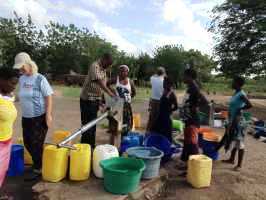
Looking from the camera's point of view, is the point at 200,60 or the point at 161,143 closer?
the point at 161,143

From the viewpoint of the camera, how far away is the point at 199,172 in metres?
4.55

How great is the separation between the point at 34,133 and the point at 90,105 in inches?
39.8

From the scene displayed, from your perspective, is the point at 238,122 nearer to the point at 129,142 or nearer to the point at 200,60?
the point at 129,142

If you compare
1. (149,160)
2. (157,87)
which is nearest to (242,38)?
(157,87)

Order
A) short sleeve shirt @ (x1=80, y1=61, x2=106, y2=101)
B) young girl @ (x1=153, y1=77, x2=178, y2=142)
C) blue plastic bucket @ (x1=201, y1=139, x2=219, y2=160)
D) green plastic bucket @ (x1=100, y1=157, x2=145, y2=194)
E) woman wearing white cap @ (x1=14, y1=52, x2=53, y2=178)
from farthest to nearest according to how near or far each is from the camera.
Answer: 1. blue plastic bucket @ (x1=201, y1=139, x2=219, y2=160)
2. young girl @ (x1=153, y1=77, x2=178, y2=142)
3. short sleeve shirt @ (x1=80, y1=61, x2=106, y2=101)
4. woman wearing white cap @ (x1=14, y1=52, x2=53, y2=178)
5. green plastic bucket @ (x1=100, y1=157, x2=145, y2=194)

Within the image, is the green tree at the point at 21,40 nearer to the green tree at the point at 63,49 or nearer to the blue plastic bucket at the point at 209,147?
the green tree at the point at 63,49

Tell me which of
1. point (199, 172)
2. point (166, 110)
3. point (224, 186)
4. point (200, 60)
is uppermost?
point (200, 60)

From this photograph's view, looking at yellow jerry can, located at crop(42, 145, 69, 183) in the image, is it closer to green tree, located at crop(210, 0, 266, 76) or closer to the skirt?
the skirt

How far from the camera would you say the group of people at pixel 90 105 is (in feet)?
10.4

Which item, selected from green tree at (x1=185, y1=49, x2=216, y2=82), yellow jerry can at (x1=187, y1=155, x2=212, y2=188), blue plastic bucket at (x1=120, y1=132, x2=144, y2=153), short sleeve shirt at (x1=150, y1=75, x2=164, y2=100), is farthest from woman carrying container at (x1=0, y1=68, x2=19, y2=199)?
green tree at (x1=185, y1=49, x2=216, y2=82)

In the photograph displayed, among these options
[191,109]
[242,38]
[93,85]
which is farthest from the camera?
[242,38]

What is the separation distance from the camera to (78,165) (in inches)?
161

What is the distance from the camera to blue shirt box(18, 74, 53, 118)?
4.15 m

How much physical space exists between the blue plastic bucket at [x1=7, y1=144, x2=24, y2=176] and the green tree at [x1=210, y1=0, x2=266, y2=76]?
1358cm
